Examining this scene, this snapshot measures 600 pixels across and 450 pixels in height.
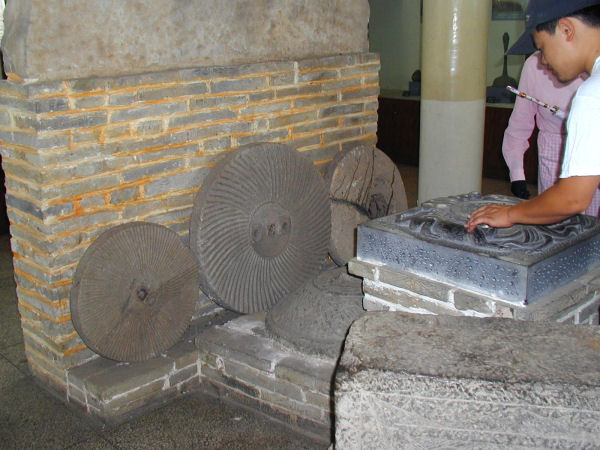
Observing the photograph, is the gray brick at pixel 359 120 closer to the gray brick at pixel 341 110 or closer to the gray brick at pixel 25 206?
the gray brick at pixel 341 110

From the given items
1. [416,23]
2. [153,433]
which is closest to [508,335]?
[153,433]

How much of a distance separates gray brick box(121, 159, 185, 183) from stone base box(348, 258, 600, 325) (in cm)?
104

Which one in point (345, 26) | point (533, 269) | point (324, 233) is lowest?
point (324, 233)

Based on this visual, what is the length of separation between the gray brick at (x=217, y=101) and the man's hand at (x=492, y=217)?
4.91 ft

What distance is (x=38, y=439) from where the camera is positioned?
9.56ft

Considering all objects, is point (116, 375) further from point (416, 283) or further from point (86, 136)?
point (416, 283)

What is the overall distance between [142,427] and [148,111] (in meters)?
1.40

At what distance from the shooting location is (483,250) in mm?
2322

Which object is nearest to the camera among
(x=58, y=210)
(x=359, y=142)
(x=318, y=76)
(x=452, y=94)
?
(x=58, y=210)

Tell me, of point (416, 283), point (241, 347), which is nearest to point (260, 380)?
point (241, 347)

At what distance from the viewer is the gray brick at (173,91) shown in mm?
3061

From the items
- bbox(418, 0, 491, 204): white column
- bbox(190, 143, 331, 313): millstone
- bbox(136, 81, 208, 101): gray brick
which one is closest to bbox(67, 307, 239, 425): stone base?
bbox(190, 143, 331, 313): millstone

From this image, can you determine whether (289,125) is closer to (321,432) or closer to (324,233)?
(324,233)

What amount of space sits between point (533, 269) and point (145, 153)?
1.78 m
